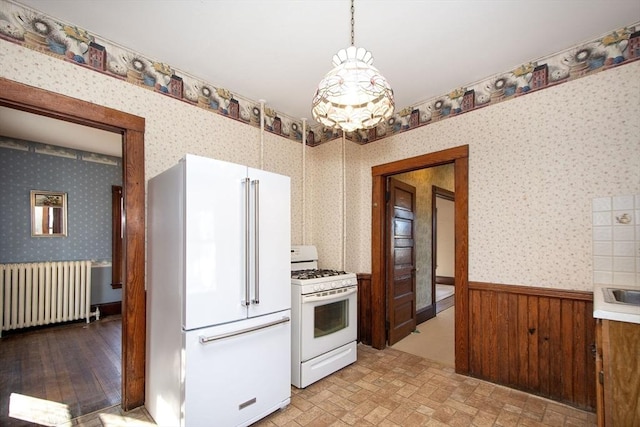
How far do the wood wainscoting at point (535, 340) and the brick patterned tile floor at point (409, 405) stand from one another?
0.36ft

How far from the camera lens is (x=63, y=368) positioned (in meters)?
2.84

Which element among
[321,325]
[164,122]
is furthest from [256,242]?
[164,122]

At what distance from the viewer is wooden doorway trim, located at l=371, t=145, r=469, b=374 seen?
271cm

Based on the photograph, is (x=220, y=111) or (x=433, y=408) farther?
(x=220, y=111)

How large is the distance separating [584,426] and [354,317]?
181 centimetres

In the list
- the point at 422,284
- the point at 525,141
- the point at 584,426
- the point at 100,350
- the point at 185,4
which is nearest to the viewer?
the point at 185,4

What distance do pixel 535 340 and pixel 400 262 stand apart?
63.4 inches

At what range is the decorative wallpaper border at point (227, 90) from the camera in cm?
188

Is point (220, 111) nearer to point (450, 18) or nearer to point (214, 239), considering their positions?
point (214, 239)

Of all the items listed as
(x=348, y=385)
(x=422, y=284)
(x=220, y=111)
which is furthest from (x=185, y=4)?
(x=422, y=284)

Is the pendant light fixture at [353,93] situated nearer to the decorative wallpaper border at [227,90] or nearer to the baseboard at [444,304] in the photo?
the decorative wallpaper border at [227,90]

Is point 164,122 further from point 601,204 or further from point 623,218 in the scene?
point 623,218

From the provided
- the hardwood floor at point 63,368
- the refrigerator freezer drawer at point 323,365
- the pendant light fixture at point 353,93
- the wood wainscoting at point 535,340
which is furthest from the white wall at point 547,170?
the hardwood floor at point 63,368

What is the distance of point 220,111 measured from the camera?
284 centimetres
